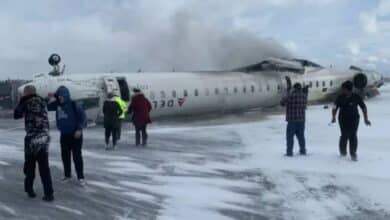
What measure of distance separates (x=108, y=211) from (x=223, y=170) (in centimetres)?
405

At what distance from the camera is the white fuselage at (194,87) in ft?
78.1

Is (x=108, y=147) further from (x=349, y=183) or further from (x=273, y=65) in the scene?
(x=273, y=65)

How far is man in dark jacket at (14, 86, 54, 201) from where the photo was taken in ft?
28.2

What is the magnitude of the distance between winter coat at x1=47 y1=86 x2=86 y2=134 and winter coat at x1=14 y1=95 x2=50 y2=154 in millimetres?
1088

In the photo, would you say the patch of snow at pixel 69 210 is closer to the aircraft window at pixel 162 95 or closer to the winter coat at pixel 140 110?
the winter coat at pixel 140 110

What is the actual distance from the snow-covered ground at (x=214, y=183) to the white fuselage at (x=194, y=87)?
6.69 m

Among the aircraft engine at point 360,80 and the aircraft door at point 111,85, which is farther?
the aircraft engine at point 360,80

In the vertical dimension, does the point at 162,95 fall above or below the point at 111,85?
below

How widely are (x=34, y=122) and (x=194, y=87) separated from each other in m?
19.0

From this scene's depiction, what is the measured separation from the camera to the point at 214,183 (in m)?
10.4

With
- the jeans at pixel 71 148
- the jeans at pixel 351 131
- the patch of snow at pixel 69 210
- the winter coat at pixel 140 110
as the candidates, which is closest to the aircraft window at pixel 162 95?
the winter coat at pixel 140 110

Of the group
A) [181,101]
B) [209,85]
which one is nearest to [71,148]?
[181,101]

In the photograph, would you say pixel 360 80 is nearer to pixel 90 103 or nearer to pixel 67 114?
pixel 90 103

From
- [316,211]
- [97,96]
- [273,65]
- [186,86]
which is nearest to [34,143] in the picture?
[316,211]
